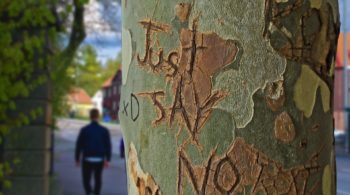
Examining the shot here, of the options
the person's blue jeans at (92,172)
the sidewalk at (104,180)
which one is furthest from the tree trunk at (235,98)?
the sidewalk at (104,180)

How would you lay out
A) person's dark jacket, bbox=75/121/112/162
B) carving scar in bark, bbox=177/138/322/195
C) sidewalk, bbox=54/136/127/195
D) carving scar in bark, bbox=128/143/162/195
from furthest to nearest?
sidewalk, bbox=54/136/127/195 < person's dark jacket, bbox=75/121/112/162 < carving scar in bark, bbox=128/143/162/195 < carving scar in bark, bbox=177/138/322/195

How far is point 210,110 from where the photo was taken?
1.44 m

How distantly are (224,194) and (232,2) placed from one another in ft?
1.35

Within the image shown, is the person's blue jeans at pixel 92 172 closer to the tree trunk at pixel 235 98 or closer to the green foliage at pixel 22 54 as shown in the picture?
the green foliage at pixel 22 54

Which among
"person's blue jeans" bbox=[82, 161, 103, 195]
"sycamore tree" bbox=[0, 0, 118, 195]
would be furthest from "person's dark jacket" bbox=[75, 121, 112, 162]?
"sycamore tree" bbox=[0, 0, 118, 195]

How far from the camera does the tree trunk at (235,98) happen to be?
1436 millimetres

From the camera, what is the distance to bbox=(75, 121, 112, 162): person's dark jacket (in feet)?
32.6

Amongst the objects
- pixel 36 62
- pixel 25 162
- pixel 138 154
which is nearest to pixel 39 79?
pixel 36 62

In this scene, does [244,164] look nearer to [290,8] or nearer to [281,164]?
[281,164]

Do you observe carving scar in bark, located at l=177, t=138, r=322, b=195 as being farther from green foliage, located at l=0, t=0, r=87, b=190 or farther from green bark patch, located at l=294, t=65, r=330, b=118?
green foliage, located at l=0, t=0, r=87, b=190

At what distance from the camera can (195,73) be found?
1.46 m

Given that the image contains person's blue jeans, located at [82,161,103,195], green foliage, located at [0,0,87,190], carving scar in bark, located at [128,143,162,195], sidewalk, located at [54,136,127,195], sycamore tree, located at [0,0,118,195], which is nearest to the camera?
carving scar in bark, located at [128,143,162,195]

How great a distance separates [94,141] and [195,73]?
28.4 ft

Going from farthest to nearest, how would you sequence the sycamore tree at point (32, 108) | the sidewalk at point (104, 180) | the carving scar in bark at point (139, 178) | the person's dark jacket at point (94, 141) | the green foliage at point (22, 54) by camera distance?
1. the sidewalk at point (104, 180)
2. the person's dark jacket at point (94, 141)
3. the sycamore tree at point (32, 108)
4. the green foliage at point (22, 54)
5. the carving scar in bark at point (139, 178)
